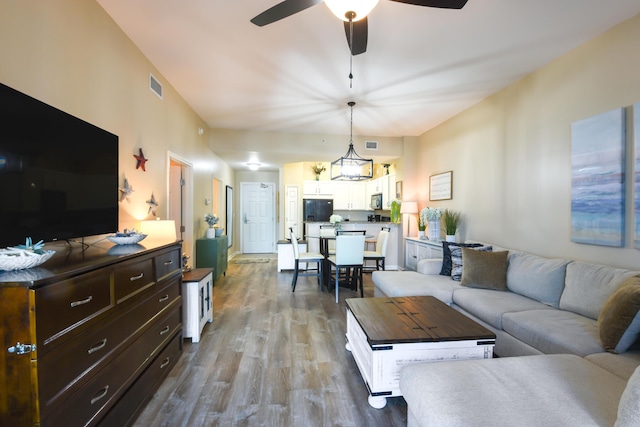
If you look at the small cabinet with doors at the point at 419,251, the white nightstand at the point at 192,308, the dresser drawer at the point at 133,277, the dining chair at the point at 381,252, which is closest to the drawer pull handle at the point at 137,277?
the dresser drawer at the point at 133,277

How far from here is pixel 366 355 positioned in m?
1.88

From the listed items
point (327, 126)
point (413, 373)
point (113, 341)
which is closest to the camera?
point (413, 373)

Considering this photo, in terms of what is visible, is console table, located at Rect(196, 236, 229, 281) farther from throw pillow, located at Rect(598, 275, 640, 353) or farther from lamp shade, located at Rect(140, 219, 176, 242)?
throw pillow, located at Rect(598, 275, 640, 353)

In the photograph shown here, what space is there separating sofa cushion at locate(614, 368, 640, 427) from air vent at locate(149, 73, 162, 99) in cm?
382

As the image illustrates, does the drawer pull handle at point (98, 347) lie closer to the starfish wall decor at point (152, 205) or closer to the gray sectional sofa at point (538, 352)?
the gray sectional sofa at point (538, 352)

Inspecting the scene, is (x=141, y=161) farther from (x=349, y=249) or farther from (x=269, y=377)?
(x=349, y=249)

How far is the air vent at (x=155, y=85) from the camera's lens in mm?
2893

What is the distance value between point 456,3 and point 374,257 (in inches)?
137

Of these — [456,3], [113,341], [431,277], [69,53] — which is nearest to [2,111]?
[69,53]

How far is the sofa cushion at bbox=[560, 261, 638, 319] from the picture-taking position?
1965 mm

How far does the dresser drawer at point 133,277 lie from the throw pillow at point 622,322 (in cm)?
273

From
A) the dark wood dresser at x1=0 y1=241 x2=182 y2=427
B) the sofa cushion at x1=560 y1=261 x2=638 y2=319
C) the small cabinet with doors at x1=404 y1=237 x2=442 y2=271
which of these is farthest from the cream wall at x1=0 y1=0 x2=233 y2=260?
the small cabinet with doors at x1=404 y1=237 x2=442 y2=271

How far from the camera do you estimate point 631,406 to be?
794 millimetres

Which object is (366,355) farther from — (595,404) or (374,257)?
(374,257)
